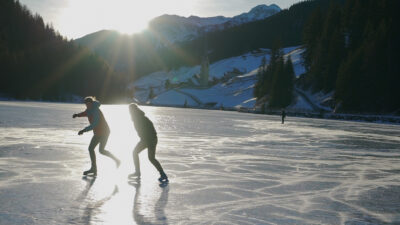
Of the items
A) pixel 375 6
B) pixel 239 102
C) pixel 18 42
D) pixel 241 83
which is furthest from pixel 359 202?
pixel 18 42

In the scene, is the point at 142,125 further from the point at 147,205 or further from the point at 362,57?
the point at 362,57

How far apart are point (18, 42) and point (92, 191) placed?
14399 centimetres

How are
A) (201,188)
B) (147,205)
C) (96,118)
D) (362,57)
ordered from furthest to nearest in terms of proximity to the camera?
(362,57), (96,118), (201,188), (147,205)

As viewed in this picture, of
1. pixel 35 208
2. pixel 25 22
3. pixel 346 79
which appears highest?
pixel 25 22

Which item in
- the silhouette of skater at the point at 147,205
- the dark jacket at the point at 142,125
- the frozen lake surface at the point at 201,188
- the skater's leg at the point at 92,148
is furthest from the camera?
the skater's leg at the point at 92,148

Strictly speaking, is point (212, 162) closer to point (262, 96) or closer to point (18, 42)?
point (262, 96)

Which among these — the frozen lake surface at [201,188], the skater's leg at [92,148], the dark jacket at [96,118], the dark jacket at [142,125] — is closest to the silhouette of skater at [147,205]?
the frozen lake surface at [201,188]

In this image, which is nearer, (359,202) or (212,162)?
(359,202)

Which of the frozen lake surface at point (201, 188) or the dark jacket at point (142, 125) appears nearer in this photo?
the frozen lake surface at point (201, 188)

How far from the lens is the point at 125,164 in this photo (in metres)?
10.6

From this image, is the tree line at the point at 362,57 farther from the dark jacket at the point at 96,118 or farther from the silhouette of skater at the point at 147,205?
the silhouette of skater at the point at 147,205

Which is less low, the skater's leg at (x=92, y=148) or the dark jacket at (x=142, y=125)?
the dark jacket at (x=142, y=125)

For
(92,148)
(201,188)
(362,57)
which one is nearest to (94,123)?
(92,148)

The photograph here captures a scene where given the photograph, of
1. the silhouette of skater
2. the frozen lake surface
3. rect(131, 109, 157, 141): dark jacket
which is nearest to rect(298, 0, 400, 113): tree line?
the frozen lake surface
